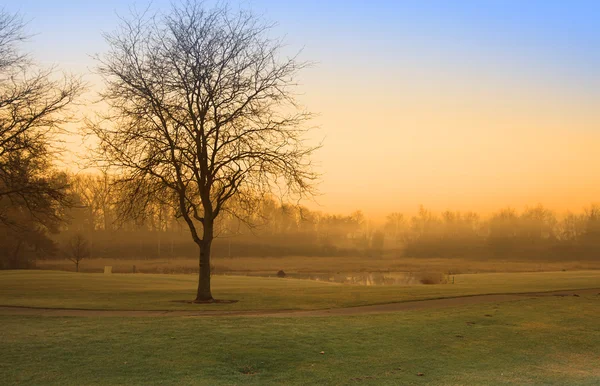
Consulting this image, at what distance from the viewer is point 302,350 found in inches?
559

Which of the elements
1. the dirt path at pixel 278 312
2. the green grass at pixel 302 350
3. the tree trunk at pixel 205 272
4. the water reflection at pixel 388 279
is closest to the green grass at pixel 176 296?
the dirt path at pixel 278 312

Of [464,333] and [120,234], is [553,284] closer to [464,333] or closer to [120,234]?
[464,333]

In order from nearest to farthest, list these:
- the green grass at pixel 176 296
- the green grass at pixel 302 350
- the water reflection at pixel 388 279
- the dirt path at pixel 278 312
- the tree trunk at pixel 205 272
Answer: the green grass at pixel 302 350 → the dirt path at pixel 278 312 → the green grass at pixel 176 296 → the tree trunk at pixel 205 272 → the water reflection at pixel 388 279

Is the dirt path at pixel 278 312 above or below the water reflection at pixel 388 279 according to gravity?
above

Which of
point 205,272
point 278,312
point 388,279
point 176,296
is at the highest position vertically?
point 205,272

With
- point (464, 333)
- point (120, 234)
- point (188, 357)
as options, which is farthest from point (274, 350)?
point (120, 234)

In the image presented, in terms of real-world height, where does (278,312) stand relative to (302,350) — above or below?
above

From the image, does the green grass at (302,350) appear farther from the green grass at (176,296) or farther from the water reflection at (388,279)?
the water reflection at (388,279)

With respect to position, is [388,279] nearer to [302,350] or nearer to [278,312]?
[278,312]

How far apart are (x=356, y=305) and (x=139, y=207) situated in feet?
35.3

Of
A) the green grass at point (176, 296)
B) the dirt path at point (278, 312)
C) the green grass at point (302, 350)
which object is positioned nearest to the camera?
the green grass at point (302, 350)

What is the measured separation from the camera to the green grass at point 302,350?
12.2m

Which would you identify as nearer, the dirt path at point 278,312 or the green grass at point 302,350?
the green grass at point 302,350

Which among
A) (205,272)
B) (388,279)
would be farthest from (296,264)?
(205,272)
